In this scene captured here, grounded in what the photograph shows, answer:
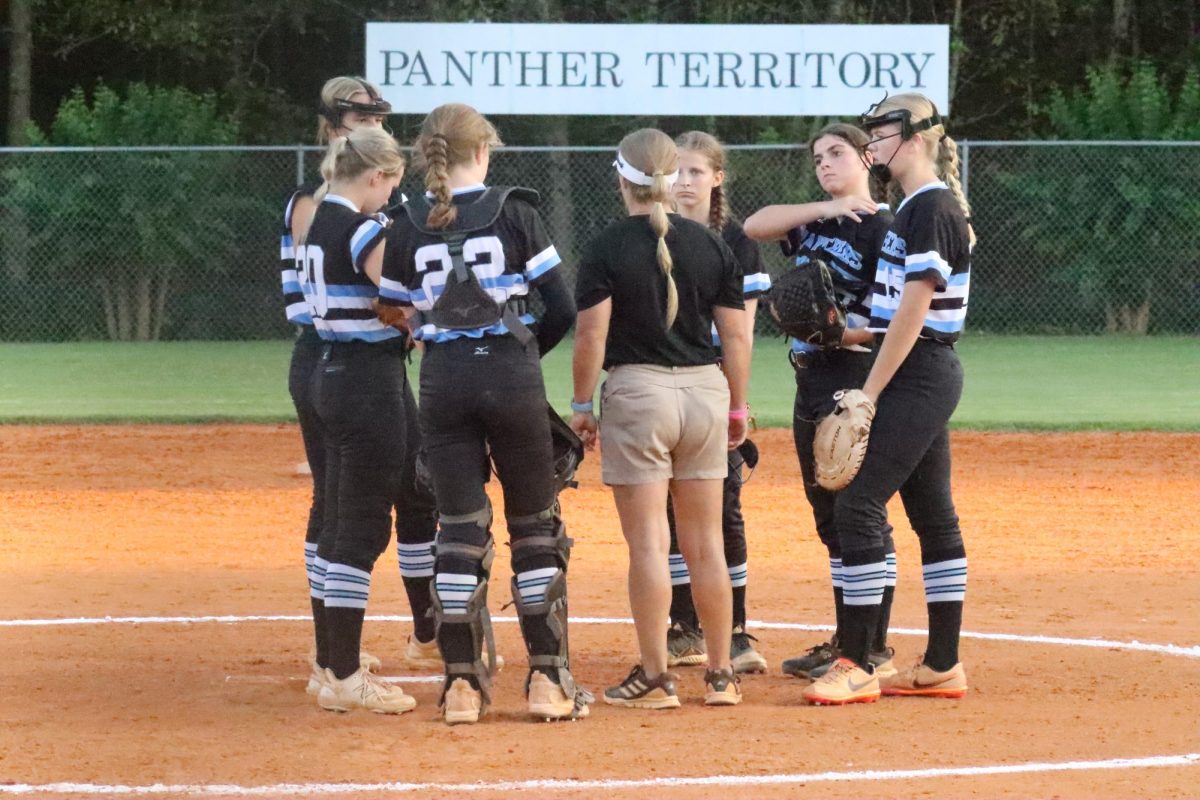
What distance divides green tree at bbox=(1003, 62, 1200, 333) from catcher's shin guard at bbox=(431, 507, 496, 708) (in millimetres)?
18316

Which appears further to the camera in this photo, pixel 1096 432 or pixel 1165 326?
pixel 1165 326

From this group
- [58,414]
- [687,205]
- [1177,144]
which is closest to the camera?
[687,205]

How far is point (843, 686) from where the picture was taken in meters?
5.64

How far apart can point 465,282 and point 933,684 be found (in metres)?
2.13

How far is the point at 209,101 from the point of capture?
24672 millimetres

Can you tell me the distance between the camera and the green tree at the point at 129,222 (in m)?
22.0

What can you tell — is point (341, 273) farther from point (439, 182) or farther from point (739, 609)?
point (739, 609)

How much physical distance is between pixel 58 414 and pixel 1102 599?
9933 mm

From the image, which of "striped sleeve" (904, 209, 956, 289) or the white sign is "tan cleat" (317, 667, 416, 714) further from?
the white sign

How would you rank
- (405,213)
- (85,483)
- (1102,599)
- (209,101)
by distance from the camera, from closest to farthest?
1. (405,213)
2. (1102,599)
3. (85,483)
4. (209,101)

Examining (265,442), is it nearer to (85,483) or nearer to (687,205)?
(85,483)

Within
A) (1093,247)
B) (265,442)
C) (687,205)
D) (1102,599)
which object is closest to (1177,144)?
(1093,247)

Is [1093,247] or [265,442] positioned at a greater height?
[1093,247]

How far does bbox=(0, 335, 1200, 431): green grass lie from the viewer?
14570mm
